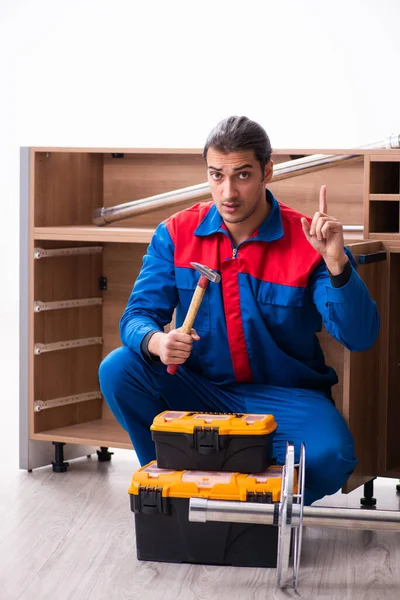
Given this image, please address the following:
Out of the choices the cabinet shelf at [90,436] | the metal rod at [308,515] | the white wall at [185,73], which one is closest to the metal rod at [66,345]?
the cabinet shelf at [90,436]

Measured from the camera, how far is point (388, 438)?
10.2 ft

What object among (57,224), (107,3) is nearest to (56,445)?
(57,224)

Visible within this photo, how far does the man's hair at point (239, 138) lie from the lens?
102 inches

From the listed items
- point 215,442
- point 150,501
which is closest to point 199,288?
point 215,442

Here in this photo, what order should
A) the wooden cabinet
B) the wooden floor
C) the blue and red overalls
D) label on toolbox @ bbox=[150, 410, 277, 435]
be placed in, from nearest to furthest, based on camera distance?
the wooden floor → label on toolbox @ bbox=[150, 410, 277, 435] → the blue and red overalls → the wooden cabinet

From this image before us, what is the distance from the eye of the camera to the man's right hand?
249cm

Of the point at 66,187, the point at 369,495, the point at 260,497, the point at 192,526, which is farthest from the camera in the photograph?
the point at 66,187

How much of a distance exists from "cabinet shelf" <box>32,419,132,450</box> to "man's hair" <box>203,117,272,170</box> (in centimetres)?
116

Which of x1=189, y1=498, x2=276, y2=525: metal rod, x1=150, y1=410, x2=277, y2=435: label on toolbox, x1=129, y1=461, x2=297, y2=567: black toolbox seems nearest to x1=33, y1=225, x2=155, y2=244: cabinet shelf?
x1=150, y1=410, x2=277, y2=435: label on toolbox

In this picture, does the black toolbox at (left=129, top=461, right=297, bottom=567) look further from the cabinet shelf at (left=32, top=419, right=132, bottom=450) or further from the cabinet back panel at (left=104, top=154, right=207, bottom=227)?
the cabinet back panel at (left=104, top=154, right=207, bottom=227)

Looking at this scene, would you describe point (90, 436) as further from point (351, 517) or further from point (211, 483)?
point (351, 517)

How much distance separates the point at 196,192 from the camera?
3.30 m

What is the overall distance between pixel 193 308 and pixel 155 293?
25 centimetres

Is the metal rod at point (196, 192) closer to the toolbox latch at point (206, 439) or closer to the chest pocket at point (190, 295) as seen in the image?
the chest pocket at point (190, 295)
